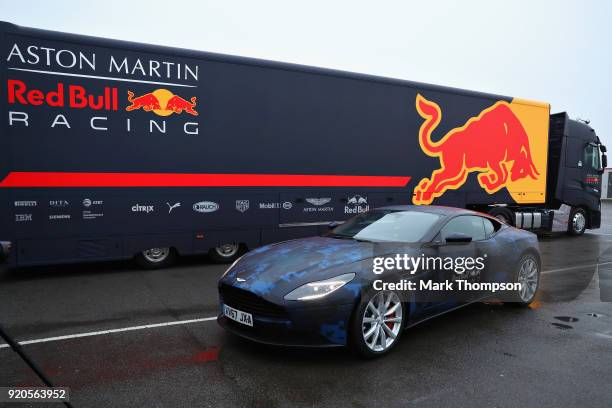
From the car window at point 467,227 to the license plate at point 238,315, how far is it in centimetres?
234

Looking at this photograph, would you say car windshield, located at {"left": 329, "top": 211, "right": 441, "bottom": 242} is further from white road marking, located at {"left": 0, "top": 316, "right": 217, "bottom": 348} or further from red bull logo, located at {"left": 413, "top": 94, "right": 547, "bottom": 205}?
red bull logo, located at {"left": 413, "top": 94, "right": 547, "bottom": 205}

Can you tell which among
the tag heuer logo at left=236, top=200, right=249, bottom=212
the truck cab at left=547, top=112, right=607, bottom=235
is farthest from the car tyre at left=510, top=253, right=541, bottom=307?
the truck cab at left=547, top=112, right=607, bottom=235

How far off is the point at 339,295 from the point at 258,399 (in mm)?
1066

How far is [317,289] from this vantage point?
12.6ft

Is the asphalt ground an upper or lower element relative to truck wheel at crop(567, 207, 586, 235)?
lower

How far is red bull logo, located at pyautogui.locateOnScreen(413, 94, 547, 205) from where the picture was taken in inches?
404


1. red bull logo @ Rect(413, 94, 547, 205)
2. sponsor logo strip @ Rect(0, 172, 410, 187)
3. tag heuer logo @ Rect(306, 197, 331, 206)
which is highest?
red bull logo @ Rect(413, 94, 547, 205)

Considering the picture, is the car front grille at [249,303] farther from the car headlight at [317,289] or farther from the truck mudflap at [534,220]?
the truck mudflap at [534,220]

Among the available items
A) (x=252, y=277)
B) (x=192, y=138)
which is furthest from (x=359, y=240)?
(x=192, y=138)

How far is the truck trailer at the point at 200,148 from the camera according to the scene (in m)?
6.84

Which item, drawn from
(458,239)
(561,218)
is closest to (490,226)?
(458,239)

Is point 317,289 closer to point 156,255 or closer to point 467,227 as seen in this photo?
point 467,227

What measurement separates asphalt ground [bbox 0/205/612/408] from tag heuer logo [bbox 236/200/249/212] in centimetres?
229

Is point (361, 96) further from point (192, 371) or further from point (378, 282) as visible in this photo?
point (192, 371)
